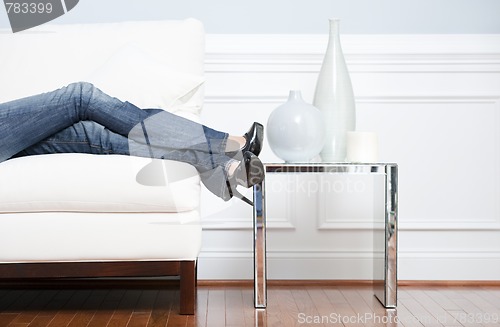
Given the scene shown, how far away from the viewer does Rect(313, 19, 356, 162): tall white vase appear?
254cm

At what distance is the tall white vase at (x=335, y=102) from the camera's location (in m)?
2.54

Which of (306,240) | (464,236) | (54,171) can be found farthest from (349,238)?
(54,171)

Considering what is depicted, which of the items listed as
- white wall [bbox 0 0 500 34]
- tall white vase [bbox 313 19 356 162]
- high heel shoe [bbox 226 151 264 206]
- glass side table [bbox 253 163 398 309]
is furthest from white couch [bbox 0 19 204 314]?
white wall [bbox 0 0 500 34]

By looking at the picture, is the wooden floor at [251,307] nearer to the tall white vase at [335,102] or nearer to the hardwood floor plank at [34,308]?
the hardwood floor plank at [34,308]

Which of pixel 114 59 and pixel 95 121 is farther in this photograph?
pixel 114 59

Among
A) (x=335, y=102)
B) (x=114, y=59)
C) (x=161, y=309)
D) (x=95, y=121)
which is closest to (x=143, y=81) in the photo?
(x=114, y=59)

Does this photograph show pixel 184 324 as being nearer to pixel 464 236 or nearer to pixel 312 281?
pixel 312 281

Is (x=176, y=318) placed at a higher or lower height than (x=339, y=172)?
lower

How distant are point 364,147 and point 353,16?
780 millimetres

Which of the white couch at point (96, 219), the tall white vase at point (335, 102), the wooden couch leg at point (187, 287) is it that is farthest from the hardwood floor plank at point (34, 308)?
the tall white vase at point (335, 102)

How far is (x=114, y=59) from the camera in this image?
2574 millimetres

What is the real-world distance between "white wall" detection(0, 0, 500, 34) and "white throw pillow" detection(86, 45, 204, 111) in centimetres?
45

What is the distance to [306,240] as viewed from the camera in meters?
2.86

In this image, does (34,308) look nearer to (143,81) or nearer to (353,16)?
(143,81)
